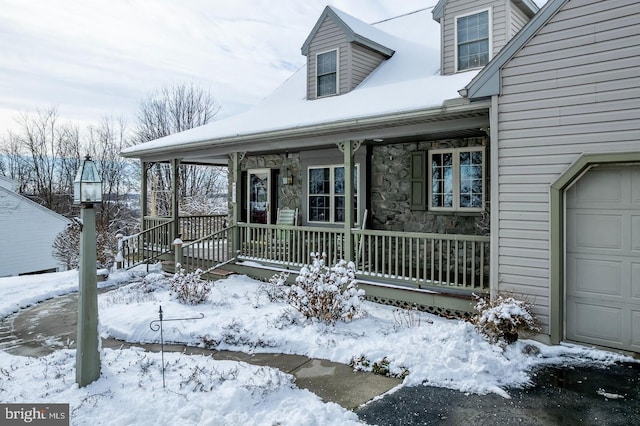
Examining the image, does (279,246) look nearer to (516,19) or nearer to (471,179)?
(471,179)

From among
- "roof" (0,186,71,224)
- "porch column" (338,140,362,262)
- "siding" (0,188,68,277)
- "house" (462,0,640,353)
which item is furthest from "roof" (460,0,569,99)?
"roof" (0,186,71,224)

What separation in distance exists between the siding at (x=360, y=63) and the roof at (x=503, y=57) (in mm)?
4630

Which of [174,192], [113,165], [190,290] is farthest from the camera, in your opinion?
[113,165]

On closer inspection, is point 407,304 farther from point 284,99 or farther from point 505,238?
point 284,99

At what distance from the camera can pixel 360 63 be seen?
32.6 feet

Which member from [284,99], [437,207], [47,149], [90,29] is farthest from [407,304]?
[47,149]

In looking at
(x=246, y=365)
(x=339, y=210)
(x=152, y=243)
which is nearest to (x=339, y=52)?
(x=339, y=210)

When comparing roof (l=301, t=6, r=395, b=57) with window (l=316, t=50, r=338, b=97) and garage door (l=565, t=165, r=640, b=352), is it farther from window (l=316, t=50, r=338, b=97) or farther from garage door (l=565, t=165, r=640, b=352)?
garage door (l=565, t=165, r=640, b=352)

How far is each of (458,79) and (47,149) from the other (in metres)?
30.4

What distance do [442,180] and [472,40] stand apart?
2840mm

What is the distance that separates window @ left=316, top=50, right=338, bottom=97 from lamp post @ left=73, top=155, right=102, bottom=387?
6918 millimetres

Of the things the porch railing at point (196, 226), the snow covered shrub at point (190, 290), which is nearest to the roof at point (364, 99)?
the porch railing at point (196, 226)

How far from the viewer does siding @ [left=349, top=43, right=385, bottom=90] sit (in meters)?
9.76

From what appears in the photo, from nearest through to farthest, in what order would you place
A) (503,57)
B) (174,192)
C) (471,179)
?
(503,57) < (471,179) < (174,192)
